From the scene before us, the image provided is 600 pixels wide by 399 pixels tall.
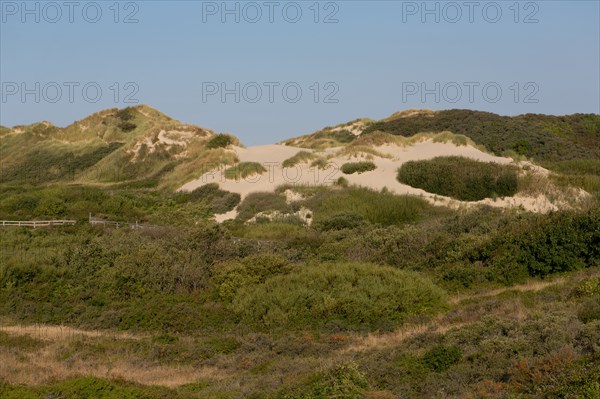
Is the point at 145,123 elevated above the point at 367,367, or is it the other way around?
the point at 145,123

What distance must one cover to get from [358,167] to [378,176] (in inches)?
62.6

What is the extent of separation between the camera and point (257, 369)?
59.8ft

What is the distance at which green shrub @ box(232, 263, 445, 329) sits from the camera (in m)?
24.0

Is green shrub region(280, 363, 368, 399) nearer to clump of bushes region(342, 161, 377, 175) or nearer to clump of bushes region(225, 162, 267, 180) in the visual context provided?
clump of bushes region(342, 161, 377, 175)

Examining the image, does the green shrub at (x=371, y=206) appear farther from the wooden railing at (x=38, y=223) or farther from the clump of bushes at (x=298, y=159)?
the wooden railing at (x=38, y=223)

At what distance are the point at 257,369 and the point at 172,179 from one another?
135 feet

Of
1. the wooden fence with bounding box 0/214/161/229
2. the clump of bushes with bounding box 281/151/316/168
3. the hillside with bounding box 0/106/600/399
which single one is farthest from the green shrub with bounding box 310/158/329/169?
the wooden fence with bounding box 0/214/161/229

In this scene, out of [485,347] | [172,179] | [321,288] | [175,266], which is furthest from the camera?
[172,179]

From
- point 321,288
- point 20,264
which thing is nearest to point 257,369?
point 321,288

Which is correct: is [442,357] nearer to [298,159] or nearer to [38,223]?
[38,223]

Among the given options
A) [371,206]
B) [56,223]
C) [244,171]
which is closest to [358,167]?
[371,206]

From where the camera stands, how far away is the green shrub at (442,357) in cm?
1591

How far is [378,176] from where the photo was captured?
47.2 m

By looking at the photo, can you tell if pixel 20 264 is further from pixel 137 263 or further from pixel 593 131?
pixel 593 131
